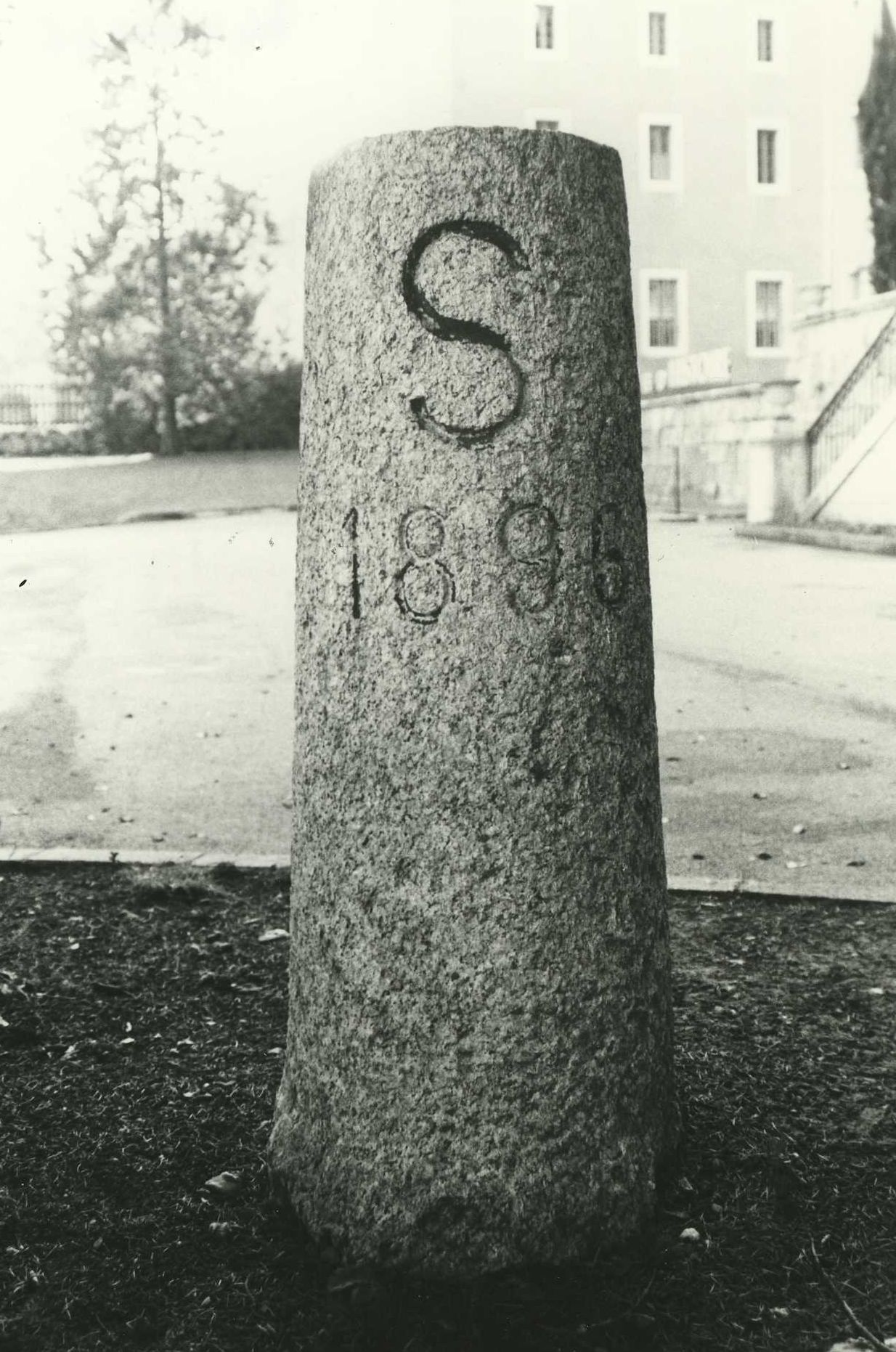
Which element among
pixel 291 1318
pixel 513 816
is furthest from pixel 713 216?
pixel 291 1318

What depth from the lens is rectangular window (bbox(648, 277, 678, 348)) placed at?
5789 mm

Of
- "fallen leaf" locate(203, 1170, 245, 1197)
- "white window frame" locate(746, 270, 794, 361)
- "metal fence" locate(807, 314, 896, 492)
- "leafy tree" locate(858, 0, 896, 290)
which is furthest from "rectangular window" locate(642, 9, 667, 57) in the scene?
"metal fence" locate(807, 314, 896, 492)

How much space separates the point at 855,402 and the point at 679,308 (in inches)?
264

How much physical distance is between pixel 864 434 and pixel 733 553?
4.12 meters

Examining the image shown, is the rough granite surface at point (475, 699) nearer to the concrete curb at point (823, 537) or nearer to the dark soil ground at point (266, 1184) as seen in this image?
the dark soil ground at point (266, 1184)

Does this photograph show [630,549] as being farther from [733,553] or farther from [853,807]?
[733,553]

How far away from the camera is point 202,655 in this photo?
679cm

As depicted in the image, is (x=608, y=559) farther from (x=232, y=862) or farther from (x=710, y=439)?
(x=710, y=439)

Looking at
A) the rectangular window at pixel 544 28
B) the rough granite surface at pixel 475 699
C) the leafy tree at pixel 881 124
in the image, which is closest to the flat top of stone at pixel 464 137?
the rough granite surface at pixel 475 699

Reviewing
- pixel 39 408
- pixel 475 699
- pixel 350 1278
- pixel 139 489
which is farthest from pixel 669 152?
pixel 350 1278

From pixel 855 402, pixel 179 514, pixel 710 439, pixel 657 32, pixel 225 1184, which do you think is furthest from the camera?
pixel 855 402

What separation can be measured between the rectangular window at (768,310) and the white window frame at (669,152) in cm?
69

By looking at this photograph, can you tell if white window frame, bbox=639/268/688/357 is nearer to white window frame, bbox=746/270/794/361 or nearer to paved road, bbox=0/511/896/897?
white window frame, bbox=746/270/794/361

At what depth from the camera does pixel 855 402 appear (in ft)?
39.7
